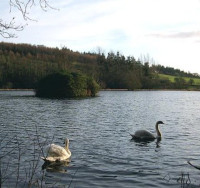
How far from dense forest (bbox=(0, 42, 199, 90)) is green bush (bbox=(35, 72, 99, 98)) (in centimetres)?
4957

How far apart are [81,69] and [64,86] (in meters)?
81.6

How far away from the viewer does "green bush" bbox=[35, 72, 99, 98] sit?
8231 centimetres

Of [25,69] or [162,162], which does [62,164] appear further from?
[25,69]

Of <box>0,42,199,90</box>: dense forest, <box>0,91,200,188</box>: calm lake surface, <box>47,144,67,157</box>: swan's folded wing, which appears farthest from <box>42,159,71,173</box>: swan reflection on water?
<box>0,42,199,90</box>: dense forest

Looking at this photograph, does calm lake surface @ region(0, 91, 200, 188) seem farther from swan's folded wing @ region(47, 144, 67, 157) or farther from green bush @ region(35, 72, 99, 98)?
green bush @ region(35, 72, 99, 98)

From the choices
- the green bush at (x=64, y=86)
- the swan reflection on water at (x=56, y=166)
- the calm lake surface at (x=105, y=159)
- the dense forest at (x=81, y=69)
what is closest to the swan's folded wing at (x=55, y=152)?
the swan reflection on water at (x=56, y=166)

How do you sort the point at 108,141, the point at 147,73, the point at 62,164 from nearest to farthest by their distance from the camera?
the point at 62,164, the point at 108,141, the point at 147,73

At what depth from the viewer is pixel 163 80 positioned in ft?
576

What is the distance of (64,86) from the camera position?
271 ft

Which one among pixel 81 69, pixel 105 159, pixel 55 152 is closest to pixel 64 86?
pixel 105 159

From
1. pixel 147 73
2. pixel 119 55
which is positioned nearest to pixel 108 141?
pixel 147 73

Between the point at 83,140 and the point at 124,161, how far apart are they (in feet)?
21.4

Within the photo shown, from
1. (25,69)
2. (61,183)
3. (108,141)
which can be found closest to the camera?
(61,183)

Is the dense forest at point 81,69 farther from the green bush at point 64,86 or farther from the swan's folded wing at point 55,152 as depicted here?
the swan's folded wing at point 55,152
